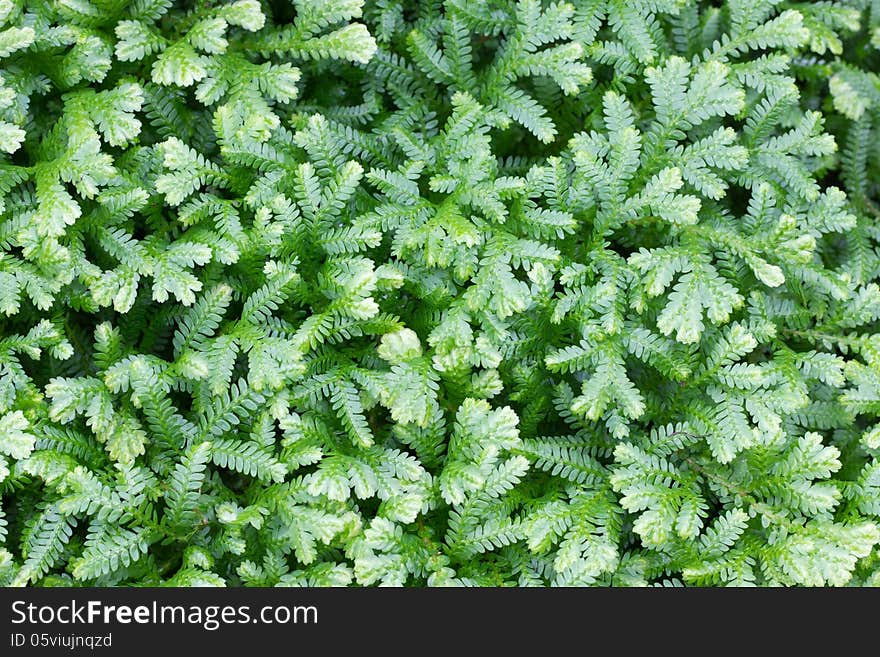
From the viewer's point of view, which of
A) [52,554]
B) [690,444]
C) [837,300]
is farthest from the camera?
[837,300]

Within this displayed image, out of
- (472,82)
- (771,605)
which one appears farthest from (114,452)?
(771,605)

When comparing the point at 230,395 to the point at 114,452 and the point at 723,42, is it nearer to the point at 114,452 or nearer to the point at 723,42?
the point at 114,452

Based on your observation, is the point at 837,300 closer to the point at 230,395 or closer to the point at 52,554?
the point at 230,395

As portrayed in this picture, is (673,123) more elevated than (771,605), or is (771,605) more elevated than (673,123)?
(673,123)

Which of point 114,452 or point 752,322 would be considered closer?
point 114,452

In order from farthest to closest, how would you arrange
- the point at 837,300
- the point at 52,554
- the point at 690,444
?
the point at 837,300 < the point at 690,444 < the point at 52,554

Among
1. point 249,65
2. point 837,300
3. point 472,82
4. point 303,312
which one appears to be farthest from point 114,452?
point 837,300

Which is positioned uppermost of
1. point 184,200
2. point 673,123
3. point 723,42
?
point 723,42
